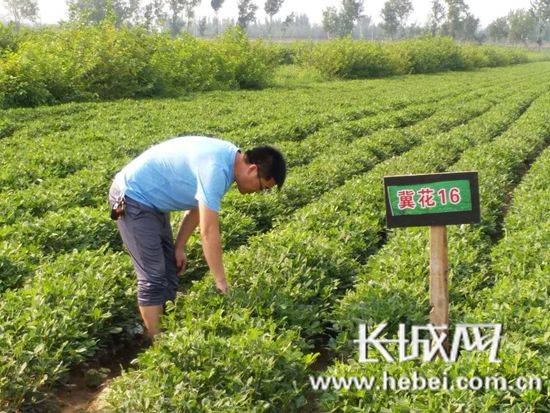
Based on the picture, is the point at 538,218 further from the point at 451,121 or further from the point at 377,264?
the point at 451,121

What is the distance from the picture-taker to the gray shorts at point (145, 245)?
171 inches

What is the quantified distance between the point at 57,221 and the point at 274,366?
12.8ft

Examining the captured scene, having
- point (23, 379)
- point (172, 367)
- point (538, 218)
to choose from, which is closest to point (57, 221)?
point (23, 379)

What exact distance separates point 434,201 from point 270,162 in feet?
4.04

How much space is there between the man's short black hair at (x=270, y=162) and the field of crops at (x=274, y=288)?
3.49ft

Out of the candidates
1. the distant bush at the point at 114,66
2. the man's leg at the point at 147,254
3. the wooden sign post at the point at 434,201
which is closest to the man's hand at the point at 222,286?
the man's leg at the point at 147,254

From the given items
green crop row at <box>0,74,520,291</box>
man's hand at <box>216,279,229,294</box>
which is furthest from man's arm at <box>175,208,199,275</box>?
green crop row at <box>0,74,520,291</box>

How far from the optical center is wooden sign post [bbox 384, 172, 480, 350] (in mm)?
3898

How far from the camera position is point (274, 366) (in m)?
3.69

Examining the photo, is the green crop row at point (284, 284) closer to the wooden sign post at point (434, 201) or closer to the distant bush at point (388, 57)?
the wooden sign post at point (434, 201)

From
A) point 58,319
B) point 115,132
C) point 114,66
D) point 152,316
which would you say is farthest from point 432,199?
point 114,66

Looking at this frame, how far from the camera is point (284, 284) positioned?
4961mm

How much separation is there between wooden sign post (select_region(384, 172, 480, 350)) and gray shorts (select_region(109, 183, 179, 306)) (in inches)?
73.0

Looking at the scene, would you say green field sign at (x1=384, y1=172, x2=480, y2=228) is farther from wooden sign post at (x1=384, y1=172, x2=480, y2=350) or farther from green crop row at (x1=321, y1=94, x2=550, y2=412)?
green crop row at (x1=321, y1=94, x2=550, y2=412)
